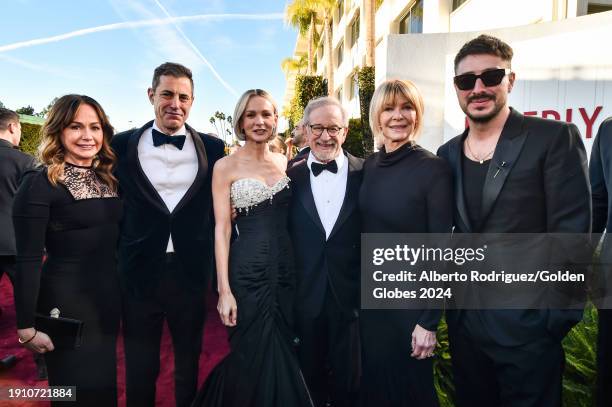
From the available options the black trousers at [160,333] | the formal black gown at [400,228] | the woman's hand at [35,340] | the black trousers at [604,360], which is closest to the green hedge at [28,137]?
the black trousers at [160,333]

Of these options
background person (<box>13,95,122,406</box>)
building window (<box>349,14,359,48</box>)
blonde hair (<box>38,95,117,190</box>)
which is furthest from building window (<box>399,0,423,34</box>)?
background person (<box>13,95,122,406</box>)

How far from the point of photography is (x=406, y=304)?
2.42m

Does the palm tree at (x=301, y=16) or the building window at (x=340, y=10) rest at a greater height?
the building window at (x=340, y=10)

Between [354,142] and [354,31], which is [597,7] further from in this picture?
[354,31]

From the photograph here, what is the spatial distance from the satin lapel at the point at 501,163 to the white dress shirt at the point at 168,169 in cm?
198

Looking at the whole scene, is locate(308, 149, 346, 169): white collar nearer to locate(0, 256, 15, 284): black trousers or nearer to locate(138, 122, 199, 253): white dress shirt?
locate(138, 122, 199, 253): white dress shirt

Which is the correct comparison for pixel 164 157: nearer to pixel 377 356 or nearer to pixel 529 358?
pixel 377 356

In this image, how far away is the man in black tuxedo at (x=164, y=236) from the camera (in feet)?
9.12

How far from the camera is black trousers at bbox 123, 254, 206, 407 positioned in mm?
2828

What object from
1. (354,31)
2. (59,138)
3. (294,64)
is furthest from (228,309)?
(294,64)

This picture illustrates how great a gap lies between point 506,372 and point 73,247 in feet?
8.55

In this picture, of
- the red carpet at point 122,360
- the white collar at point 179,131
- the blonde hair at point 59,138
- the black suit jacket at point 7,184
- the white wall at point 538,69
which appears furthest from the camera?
the white wall at point 538,69

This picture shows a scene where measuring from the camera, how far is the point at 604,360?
2.25 meters

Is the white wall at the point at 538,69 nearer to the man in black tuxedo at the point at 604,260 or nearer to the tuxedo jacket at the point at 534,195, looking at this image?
the man in black tuxedo at the point at 604,260
